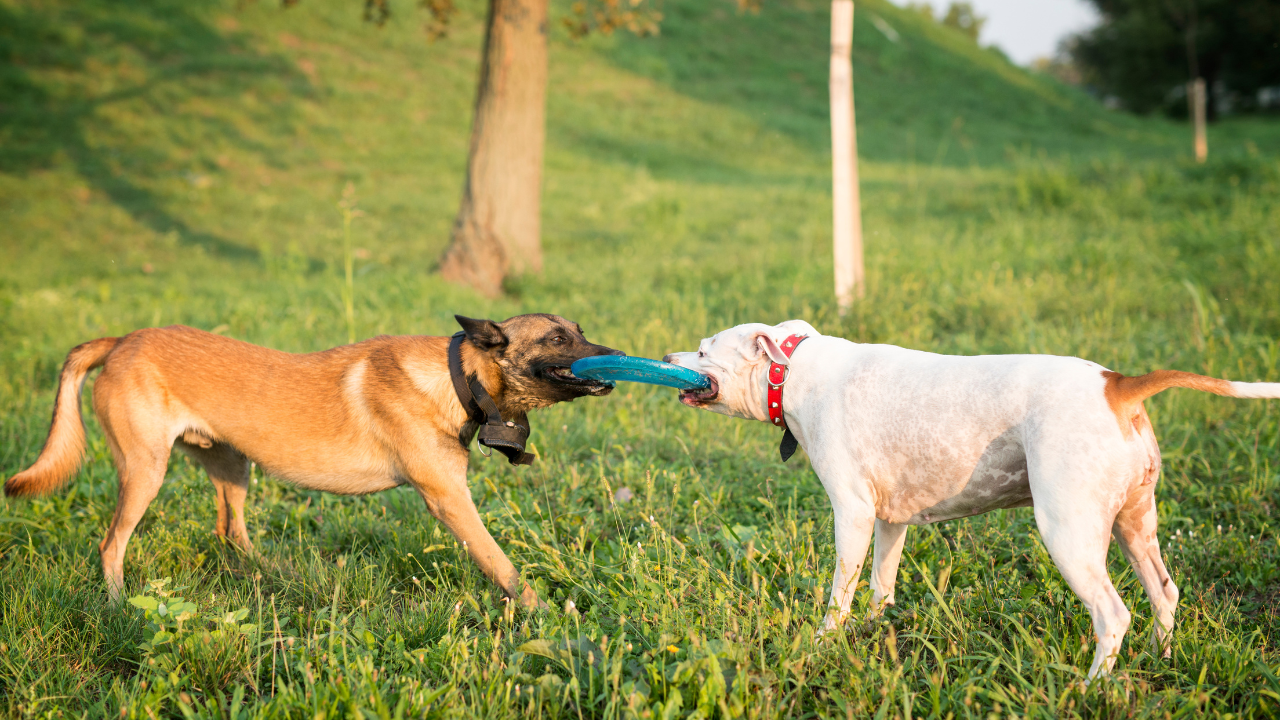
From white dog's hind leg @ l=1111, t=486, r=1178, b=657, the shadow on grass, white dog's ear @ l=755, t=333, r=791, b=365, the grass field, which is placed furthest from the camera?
the shadow on grass

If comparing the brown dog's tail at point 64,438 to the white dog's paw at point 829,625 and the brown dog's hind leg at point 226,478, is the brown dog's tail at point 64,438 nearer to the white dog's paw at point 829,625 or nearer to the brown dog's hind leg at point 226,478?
the brown dog's hind leg at point 226,478

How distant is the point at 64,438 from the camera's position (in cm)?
413

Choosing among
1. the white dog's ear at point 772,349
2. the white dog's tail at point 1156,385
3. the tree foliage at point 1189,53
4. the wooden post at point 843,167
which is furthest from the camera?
the tree foliage at point 1189,53

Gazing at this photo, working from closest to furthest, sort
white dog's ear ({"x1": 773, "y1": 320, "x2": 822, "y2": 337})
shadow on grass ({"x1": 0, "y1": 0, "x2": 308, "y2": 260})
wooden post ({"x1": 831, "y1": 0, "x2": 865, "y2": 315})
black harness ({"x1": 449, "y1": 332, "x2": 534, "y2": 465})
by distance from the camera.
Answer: white dog's ear ({"x1": 773, "y1": 320, "x2": 822, "y2": 337}), black harness ({"x1": 449, "y1": 332, "x2": 534, "y2": 465}), wooden post ({"x1": 831, "y1": 0, "x2": 865, "y2": 315}), shadow on grass ({"x1": 0, "y1": 0, "x2": 308, "y2": 260})

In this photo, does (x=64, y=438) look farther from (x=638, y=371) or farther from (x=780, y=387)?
(x=780, y=387)

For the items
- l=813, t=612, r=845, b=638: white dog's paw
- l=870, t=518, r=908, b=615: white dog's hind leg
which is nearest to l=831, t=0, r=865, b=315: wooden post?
l=870, t=518, r=908, b=615: white dog's hind leg

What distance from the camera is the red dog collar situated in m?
3.60

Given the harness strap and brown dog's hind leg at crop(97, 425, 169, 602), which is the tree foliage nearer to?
the harness strap

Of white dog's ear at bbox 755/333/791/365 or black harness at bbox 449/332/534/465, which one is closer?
white dog's ear at bbox 755/333/791/365

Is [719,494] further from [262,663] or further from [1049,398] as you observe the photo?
[262,663]

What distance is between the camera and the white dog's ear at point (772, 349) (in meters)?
3.57

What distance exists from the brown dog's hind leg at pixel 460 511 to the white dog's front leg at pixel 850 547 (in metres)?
1.35

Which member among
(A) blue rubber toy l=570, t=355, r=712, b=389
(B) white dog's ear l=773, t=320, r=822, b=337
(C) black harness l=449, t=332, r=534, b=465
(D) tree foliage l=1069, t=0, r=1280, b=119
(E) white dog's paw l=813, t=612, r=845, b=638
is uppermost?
(D) tree foliage l=1069, t=0, r=1280, b=119

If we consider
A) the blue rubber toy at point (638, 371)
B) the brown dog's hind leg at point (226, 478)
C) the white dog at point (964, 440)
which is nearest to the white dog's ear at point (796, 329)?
the white dog at point (964, 440)
